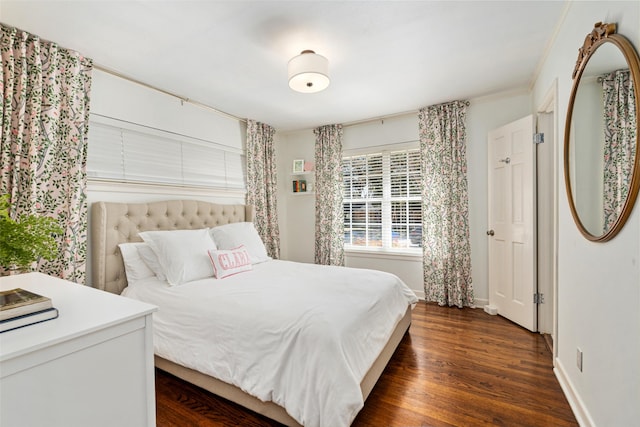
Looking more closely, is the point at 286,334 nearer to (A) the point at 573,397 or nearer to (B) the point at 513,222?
(A) the point at 573,397

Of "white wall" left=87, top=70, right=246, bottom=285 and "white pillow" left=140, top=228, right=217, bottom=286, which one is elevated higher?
"white wall" left=87, top=70, right=246, bottom=285

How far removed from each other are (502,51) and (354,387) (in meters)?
2.75

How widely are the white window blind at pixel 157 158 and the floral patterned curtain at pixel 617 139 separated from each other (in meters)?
3.40

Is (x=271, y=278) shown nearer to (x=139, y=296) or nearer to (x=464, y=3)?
(x=139, y=296)

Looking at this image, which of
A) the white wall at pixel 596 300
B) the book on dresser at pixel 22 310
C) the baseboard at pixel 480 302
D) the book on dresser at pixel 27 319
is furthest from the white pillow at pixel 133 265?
the baseboard at pixel 480 302

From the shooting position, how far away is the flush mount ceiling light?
210 cm

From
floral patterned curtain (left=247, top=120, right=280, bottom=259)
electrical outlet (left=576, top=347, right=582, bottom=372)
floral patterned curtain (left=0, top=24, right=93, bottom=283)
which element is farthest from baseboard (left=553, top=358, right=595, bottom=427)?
floral patterned curtain (left=0, top=24, right=93, bottom=283)

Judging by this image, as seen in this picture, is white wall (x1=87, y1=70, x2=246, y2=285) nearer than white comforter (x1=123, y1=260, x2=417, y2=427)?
No

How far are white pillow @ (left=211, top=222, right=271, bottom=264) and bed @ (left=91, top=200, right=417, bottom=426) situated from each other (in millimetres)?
123

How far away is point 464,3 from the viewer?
178cm

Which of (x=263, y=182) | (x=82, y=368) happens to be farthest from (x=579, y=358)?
(x=263, y=182)

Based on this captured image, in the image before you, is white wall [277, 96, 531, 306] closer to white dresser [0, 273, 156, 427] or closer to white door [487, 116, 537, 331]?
white door [487, 116, 537, 331]

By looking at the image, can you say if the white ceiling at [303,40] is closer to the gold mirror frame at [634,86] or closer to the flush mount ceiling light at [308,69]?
the flush mount ceiling light at [308,69]

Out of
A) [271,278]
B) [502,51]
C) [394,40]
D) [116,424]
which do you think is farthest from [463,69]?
[116,424]
